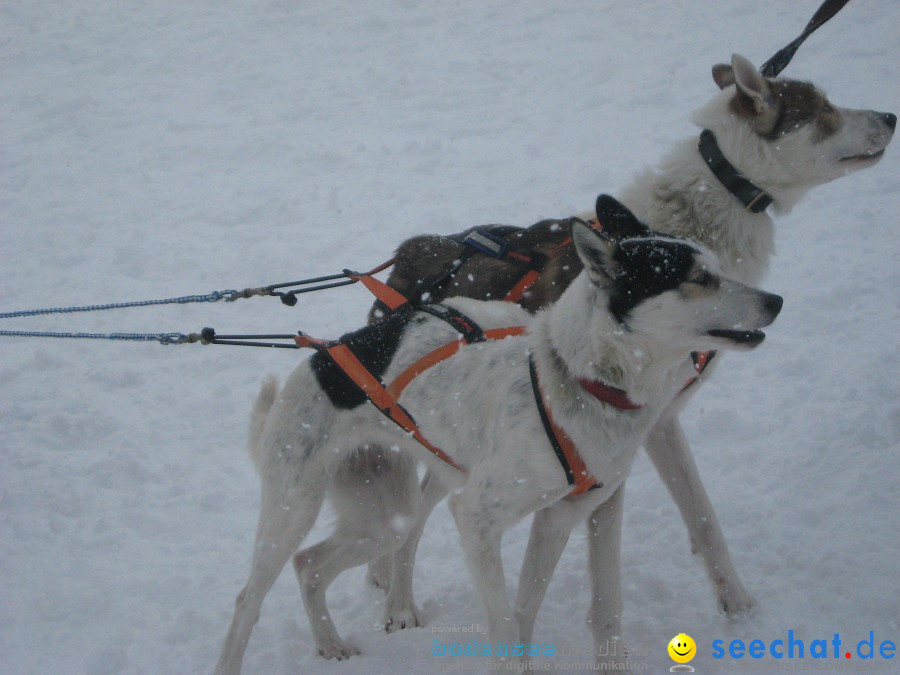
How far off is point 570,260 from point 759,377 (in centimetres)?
232

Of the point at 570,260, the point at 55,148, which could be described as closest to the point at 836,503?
the point at 570,260

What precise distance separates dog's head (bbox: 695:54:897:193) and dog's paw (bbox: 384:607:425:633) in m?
2.41

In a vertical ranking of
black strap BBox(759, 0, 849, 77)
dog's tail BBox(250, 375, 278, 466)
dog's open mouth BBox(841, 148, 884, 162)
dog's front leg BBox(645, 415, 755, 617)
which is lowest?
dog's front leg BBox(645, 415, 755, 617)

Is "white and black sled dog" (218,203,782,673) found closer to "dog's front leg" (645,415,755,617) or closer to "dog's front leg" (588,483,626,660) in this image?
"dog's front leg" (588,483,626,660)

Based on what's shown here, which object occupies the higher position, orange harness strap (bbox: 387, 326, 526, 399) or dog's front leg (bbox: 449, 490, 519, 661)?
orange harness strap (bbox: 387, 326, 526, 399)

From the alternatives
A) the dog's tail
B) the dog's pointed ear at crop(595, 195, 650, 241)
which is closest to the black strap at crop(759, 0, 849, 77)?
the dog's pointed ear at crop(595, 195, 650, 241)

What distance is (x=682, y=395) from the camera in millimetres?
3318

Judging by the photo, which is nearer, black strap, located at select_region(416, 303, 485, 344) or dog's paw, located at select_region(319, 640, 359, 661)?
black strap, located at select_region(416, 303, 485, 344)

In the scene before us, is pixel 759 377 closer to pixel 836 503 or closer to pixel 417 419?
pixel 836 503

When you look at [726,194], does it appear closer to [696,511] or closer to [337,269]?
[696,511]

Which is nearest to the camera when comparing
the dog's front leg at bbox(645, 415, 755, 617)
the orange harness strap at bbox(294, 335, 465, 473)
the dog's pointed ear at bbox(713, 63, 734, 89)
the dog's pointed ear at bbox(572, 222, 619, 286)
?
the dog's pointed ear at bbox(572, 222, 619, 286)

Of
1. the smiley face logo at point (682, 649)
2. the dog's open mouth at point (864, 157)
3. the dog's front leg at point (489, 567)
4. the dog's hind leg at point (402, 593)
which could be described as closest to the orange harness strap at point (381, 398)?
the dog's front leg at point (489, 567)

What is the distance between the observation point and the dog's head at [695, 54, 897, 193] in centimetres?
332

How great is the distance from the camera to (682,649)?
11.3ft
